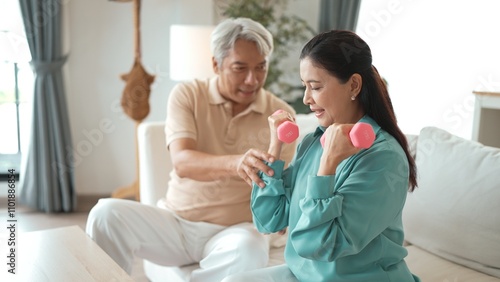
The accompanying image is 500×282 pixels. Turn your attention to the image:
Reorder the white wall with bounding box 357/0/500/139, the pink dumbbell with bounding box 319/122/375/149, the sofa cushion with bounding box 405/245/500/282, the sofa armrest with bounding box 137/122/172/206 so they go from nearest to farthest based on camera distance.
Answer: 1. the pink dumbbell with bounding box 319/122/375/149
2. the sofa cushion with bounding box 405/245/500/282
3. the sofa armrest with bounding box 137/122/172/206
4. the white wall with bounding box 357/0/500/139

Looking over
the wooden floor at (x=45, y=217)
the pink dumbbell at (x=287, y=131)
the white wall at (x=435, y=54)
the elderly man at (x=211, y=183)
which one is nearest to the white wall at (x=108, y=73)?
the wooden floor at (x=45, y=217)

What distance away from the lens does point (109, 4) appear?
12.1 ft

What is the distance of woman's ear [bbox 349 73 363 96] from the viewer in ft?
4.10

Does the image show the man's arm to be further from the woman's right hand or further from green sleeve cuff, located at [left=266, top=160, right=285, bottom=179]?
the woman's right hand

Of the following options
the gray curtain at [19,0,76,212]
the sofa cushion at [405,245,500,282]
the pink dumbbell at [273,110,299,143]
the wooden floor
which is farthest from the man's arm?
the gray curtain at [19,0,76,212]

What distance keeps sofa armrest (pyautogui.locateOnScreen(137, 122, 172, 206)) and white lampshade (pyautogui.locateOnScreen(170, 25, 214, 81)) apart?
687 mm

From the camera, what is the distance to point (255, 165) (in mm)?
1421

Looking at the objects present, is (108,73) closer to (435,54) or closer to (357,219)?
(435,54)

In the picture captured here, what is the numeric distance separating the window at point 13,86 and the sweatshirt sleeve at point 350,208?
296 centimetres

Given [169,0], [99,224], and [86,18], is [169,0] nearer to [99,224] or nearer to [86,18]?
[86,18]

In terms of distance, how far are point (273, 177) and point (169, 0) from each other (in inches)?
107

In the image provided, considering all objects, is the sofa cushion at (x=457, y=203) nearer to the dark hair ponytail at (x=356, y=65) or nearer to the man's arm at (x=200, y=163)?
the dark hair ponytail at (x=356, y=65)

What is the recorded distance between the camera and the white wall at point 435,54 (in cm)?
283

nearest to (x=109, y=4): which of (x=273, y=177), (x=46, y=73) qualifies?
(x=46, y=73)
